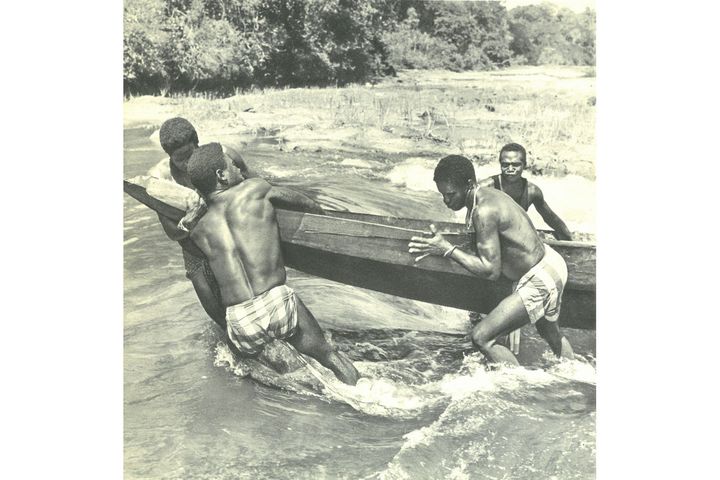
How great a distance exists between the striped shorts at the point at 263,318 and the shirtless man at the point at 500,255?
732 millimetres

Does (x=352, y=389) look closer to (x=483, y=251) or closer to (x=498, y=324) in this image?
(x=498, y=324)

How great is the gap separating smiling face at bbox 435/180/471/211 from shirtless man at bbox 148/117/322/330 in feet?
2.31

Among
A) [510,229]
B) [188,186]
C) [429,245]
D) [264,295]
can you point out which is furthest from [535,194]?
[188,186]

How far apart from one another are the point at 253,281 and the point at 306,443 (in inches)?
34.8

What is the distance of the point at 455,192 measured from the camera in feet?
14.0

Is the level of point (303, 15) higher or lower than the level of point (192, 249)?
higher

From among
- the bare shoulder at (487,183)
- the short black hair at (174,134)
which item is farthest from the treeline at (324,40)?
the bare shoulder at (487,183)

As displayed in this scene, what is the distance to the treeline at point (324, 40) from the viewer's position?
455 centimetres

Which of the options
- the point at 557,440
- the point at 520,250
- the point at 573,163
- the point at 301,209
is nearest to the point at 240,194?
the point at 301,209

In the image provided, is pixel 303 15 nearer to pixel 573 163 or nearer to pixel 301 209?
pixel 301 209

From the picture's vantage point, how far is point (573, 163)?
4.52 m

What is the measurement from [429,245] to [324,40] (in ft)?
4.70

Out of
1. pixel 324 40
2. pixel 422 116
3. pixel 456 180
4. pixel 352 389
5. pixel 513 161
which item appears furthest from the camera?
pixel 324 40

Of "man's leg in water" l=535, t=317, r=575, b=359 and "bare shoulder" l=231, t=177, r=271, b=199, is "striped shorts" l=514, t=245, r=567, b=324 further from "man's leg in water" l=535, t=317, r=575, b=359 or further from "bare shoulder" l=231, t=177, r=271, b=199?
"bare shoulder" l=231, t=177, r=271, b=199
